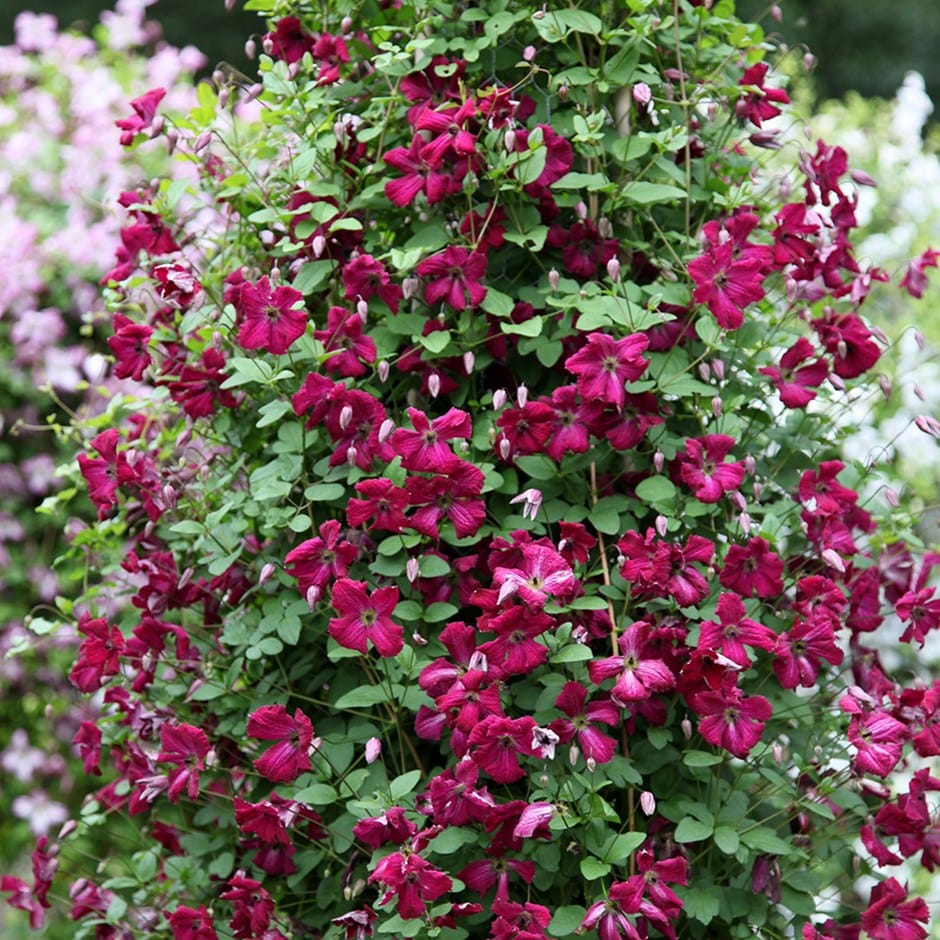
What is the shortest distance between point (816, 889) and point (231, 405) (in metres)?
1.00

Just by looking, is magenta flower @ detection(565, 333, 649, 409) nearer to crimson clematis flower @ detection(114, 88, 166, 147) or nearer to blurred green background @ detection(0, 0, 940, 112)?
crimson clematis flower @ detection(114, 88, 166, 147)

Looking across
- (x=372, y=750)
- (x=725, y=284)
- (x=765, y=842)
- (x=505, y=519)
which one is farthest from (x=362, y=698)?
(x=725, y=284)

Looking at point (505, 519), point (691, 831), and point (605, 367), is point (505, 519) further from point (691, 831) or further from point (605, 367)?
point (691, 831)

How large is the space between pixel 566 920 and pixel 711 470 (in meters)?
0.55

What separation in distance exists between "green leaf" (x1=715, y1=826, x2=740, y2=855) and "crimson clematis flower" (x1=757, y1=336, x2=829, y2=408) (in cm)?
55

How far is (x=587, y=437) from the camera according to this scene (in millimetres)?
1554

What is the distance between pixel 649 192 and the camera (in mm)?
1640

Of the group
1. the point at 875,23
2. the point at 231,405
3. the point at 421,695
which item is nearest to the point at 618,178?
the point at 231,405

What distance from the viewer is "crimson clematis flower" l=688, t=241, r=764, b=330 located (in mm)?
1548

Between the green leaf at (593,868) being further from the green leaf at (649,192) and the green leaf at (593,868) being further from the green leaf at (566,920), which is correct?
the green leaf at (649,192)

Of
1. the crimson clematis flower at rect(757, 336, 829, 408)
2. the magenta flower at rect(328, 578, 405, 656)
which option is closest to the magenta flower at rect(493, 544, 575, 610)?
the magenta flower at rect(328, 578, 405, 656)

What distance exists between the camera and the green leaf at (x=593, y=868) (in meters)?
1.41

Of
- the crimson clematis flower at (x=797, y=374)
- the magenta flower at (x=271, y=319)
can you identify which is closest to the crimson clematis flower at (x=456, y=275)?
the magenta flower at (x=271, y=319)

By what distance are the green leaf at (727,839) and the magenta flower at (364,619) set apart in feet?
1.42
